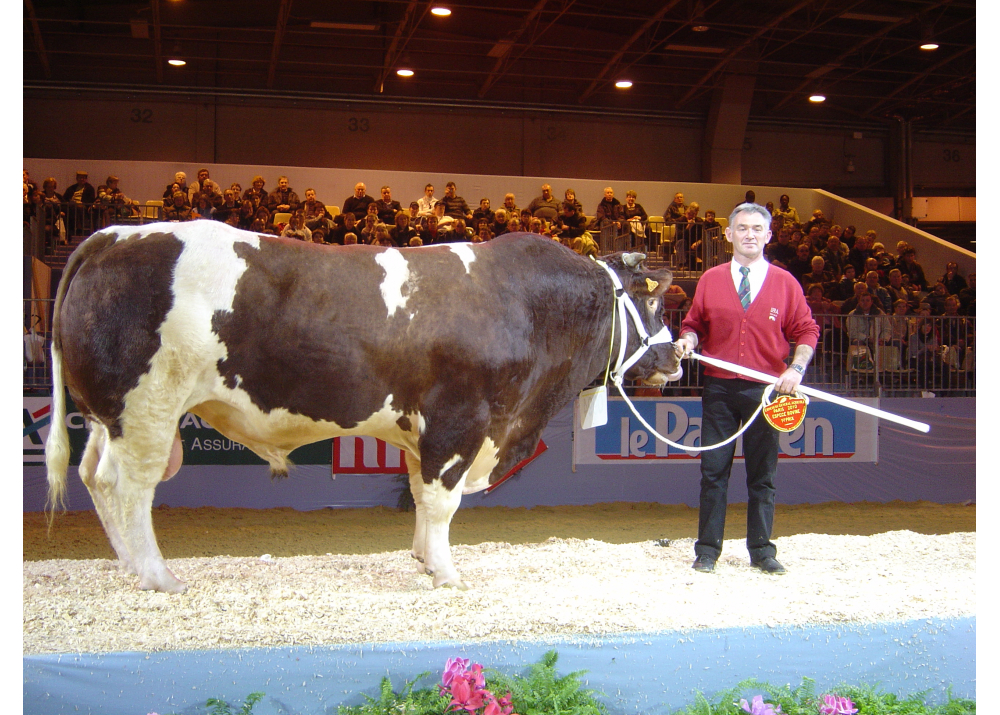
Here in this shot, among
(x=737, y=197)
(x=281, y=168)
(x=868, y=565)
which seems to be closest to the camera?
(x=868, y=565)

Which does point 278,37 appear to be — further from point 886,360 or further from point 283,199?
point 886,360

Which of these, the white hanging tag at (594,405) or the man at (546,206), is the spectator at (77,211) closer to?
the man at (546,206)

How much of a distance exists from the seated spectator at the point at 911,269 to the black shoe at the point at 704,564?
11.9 meters

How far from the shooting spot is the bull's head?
14.8ft

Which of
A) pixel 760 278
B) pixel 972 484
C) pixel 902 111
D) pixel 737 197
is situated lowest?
pixel 972 484

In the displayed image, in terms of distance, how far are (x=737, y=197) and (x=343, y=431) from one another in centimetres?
1607

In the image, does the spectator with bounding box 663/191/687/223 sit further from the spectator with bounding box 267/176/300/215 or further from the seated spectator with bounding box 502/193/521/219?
the spectator with bounding box 267/176/300/215

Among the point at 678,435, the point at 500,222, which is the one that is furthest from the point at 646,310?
the point at 500,222

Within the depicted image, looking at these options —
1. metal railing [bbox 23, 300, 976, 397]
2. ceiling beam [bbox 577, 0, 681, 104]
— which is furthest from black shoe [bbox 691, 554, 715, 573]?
ceiling beam [bbox 577, 0, 681, 104]

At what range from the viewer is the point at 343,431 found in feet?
12.9

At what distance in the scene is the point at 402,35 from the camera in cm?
1816

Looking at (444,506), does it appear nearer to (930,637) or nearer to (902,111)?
(930,637)

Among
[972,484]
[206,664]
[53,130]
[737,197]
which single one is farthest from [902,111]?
[206,664]

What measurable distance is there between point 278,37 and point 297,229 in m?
8.09
